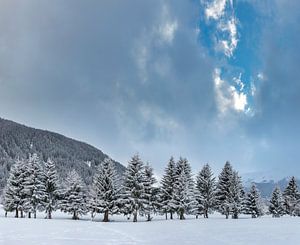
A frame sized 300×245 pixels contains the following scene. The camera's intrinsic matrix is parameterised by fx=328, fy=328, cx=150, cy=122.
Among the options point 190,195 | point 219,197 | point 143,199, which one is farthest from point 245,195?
point 143,199

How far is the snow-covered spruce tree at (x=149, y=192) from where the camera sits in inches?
2594

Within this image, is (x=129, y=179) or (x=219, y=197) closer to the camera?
(x=129, y=179)

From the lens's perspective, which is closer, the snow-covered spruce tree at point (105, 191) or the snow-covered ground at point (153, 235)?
the snow-covered ground at point (153, 235)

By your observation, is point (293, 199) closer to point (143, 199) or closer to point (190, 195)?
point (190, 195)

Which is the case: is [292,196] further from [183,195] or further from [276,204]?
[183,195]

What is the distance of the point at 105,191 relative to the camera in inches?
2574

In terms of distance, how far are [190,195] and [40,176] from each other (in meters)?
31.9

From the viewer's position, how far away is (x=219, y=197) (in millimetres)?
73562

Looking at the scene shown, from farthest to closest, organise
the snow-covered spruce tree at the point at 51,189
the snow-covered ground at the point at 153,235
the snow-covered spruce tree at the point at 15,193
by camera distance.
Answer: the snow-covered spruce tree at the point at 51,189, the snow-covered spruce tree at the point at 15,193, the snow-covered ground at the point at 153,235

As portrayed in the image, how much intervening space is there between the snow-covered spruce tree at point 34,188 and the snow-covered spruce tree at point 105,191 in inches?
443

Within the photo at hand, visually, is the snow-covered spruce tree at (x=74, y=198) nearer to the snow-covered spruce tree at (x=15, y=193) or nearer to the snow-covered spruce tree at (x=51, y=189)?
the snow-covered spruce tree at (x=51, y=189)

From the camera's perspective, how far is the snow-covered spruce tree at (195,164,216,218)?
72.6 metres

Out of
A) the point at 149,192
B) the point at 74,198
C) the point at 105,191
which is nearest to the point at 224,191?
the point at 149,192

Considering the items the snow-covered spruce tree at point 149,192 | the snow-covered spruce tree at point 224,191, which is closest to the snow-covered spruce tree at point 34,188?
the snow-covered spruce tree at point 149,192
